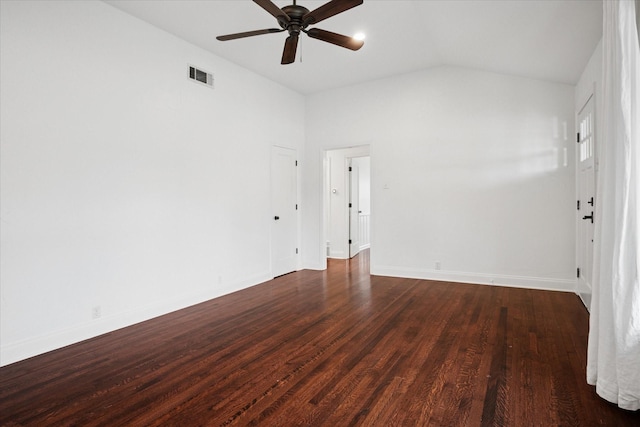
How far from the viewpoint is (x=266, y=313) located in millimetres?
3947

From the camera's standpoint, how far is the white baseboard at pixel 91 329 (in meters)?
2.80

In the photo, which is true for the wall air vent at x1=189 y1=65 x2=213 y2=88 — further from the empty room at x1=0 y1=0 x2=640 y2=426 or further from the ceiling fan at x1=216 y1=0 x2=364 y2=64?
the ceiling fan at x1=216 y1=0 x2=364 y2=64

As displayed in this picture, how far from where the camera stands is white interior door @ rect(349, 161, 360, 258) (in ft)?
25.3

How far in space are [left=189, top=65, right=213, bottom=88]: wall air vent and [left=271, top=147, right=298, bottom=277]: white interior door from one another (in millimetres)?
1547

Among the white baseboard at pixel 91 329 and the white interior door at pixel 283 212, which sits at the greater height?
the white interior door at pixel 283 212

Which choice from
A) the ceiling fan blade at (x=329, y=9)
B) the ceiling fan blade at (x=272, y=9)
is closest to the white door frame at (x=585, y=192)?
the ceiling fan blade at (x=329, y=9)

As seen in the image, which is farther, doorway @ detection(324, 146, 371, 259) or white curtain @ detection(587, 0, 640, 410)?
doorway @ detection(324, 146, 371, 259)

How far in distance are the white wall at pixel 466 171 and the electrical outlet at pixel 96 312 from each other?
375cm

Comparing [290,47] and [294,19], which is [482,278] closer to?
[290,47]

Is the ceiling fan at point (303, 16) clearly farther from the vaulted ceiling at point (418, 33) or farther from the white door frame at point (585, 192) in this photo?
the white door frame at point (585, 192)

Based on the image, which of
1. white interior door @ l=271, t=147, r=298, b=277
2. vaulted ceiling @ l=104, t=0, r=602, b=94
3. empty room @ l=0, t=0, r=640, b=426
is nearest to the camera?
empty room @ l=0, t=0, r=640, b=426

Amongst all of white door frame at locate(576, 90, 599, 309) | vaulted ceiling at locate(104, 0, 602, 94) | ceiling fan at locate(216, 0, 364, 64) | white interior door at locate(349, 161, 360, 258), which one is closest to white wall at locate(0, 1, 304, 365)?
vaulted ceiling at locate(104, 0, 602, 94)

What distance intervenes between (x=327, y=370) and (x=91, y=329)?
7.60ft

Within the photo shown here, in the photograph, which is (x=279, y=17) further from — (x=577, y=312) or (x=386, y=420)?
(x=577, y=312)
